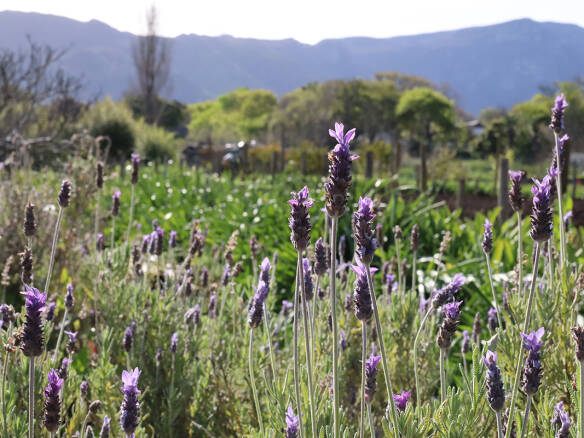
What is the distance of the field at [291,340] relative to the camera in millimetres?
1074

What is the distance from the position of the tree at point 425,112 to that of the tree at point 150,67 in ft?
66.9

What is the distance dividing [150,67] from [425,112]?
76.3ft

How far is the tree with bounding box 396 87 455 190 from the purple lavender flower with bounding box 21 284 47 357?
48212 mm

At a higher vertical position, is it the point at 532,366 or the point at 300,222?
the point at 300,222

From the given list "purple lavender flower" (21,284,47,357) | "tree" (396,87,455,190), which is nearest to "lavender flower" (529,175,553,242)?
"purple lavender flower" (21,284,47,357)

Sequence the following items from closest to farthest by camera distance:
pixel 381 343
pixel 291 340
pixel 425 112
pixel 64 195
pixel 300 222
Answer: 1. pixel 381 343
2. pixel 300 222
3. pixel 64 195
4. pixel 291 340
5. pixel 425 112

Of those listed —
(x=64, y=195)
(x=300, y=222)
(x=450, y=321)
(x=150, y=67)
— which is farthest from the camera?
(x=150, y=67)

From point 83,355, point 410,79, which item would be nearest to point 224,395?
point 83,355

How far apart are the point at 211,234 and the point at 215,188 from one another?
247 centimetres

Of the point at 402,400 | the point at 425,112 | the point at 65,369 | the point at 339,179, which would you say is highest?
the point at 425,112

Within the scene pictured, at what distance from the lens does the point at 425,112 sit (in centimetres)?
4991

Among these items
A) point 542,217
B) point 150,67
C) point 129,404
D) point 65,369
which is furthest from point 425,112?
point 129,404

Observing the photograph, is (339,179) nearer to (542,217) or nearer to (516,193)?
(542,217)

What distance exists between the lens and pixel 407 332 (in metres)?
2.34
